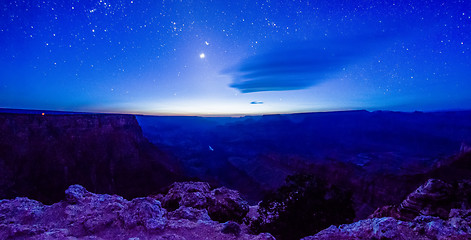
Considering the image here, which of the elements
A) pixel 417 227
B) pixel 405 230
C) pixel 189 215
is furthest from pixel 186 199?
pixel 417 227

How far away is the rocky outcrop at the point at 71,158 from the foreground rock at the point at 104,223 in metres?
18.8

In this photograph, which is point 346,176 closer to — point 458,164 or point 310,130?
point 458,164

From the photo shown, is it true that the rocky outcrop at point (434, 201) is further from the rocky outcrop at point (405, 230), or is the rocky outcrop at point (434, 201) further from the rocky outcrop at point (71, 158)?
the rocky outcrop at point (71, 158)

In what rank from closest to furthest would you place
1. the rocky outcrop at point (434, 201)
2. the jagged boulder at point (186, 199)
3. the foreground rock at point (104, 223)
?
1. the foreground rock at point (104, 223)
2. the rocky outcrop at point (434, 201)
3. the jagged boulder at point (186, 199)

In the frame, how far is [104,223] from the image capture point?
619 cm

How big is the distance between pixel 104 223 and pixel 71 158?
89.0ft

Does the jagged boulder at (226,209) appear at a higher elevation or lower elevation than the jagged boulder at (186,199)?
lower

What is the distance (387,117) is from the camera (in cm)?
10569

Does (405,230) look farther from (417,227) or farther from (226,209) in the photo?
(226,209)

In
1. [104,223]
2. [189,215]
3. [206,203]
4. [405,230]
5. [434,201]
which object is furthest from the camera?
[206,203]

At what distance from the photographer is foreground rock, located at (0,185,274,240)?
5613 mm

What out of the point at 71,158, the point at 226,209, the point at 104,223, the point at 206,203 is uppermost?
the point at 104,223

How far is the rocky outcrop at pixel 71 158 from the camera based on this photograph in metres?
21.4

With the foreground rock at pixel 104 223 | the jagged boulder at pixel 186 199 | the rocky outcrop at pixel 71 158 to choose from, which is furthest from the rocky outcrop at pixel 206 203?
the rocky outcrop at pixel 71 158
